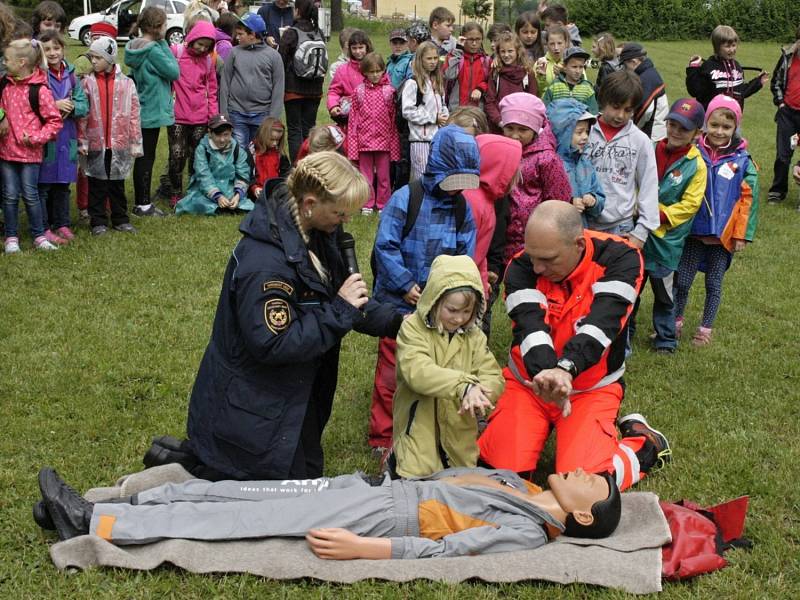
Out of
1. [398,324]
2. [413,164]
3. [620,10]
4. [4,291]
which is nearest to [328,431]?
[398,324]

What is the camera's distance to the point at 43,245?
8625 mm

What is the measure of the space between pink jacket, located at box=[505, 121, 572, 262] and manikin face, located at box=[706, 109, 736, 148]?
126cm

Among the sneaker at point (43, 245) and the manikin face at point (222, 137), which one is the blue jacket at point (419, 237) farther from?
the manikin face at point (222, 137)

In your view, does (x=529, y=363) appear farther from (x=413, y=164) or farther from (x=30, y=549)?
(x=413, y=164)

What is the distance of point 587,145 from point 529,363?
7.61ft

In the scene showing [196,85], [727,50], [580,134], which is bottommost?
[580,134]

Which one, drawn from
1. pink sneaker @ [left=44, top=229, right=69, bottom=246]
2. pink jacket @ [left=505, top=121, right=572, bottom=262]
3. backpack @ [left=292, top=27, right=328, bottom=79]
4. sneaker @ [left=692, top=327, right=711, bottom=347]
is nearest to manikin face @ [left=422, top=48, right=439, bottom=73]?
backpack @ [left=292, top=27, right=328, bottom=79]

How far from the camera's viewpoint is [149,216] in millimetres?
10195

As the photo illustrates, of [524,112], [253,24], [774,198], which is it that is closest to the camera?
[524,112]

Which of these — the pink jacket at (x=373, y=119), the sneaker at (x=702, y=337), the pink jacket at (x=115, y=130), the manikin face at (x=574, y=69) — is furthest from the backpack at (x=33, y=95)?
the sneaker at (x=702, y=337)

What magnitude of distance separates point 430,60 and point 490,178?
493 centimetres

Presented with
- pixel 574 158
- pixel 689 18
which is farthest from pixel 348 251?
pixel 689 18

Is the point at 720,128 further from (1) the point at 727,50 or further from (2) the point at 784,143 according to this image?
(2) the point at 784,143

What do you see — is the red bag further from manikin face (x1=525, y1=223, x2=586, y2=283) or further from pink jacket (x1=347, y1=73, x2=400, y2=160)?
pink jacket (x1=347, y1=73, x2=400, y2=160)
